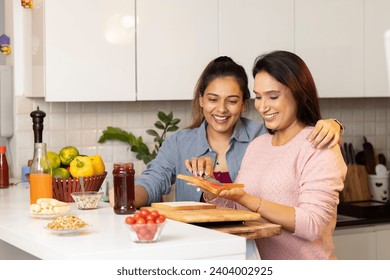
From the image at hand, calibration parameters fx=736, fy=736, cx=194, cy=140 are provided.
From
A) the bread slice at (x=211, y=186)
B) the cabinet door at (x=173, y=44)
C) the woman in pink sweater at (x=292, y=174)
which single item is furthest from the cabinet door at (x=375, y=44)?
the bread slice at (x=211, y=186)

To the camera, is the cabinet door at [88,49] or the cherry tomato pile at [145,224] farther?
the cabinet door at [88,49]

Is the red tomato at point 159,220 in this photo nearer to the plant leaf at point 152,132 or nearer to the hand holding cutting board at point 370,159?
the plant leaf at point 152,132

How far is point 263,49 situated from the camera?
3.82m

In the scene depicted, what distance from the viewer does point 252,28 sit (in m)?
3.79

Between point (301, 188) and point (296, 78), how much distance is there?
365mm

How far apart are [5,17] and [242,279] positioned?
8.35 feet

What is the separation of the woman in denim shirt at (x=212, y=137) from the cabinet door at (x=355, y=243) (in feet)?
3.50

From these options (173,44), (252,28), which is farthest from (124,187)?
(252,28)

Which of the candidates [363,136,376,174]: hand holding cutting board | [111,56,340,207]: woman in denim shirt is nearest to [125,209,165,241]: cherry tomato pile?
[111,56,340,207]: woman in denim shirt

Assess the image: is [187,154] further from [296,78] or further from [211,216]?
[211,216]

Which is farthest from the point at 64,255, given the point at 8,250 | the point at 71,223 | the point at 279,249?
the point at 8,250

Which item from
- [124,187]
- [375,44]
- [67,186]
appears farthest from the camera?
[375,44]

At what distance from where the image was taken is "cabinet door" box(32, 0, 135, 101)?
339 cm

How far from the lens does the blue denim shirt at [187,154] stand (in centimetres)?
291
